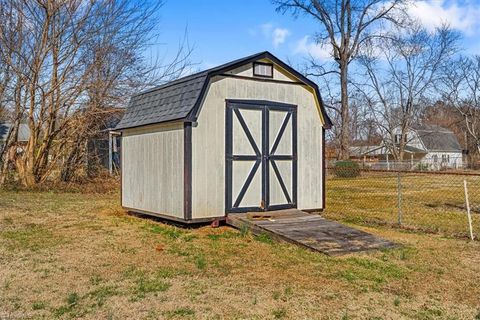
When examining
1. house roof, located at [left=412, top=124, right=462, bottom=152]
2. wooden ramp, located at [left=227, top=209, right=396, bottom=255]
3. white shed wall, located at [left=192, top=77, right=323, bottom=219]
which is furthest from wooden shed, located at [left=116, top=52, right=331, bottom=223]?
house roof, located at [left=412, top=124, right=462, bottom=152]

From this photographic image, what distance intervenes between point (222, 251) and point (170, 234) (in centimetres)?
162

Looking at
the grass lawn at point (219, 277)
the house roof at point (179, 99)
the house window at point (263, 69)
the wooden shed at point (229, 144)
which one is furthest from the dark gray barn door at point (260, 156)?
the grass lawn at point (219, 277)

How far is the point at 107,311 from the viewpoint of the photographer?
12.5 ft

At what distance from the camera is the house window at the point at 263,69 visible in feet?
28.0

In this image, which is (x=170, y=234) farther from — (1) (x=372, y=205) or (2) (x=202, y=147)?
(1) (x=372, y=205)

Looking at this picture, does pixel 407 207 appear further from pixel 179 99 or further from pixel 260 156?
pixel 179 99

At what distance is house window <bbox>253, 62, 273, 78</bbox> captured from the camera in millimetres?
8528

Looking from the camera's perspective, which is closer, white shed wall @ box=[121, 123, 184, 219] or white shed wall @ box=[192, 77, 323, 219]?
white shed wall @ box=[192, 77, 323, 219]

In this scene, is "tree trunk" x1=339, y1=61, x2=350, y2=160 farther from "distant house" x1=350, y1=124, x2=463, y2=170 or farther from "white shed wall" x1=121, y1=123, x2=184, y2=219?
"white shed wall" x1=121, y1=123, x2=184, y2=219

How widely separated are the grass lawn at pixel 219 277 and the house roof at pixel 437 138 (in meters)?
42.9

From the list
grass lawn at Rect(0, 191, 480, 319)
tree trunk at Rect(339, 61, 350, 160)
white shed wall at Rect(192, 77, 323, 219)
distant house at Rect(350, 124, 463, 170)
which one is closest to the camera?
grass lawn at Rect(0, 191, 480, 319)

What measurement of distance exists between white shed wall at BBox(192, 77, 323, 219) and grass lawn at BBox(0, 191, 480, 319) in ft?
2.14

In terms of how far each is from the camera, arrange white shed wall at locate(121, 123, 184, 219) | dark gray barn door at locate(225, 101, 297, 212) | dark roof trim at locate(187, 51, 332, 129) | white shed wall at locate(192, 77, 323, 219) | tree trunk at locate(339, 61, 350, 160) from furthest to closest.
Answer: tree trunk at locate(339, 61, 350, 160) < dark gray barn door at locate(225, 101, 297, 212) < white shed wall at locate(121, 123, 184, 219) < white shed wall at locate(192, 77, 323, 219) < dark roof trim at locate(187, 51, 332, 129)

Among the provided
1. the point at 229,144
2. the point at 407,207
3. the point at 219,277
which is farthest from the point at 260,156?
the point at 407,207
